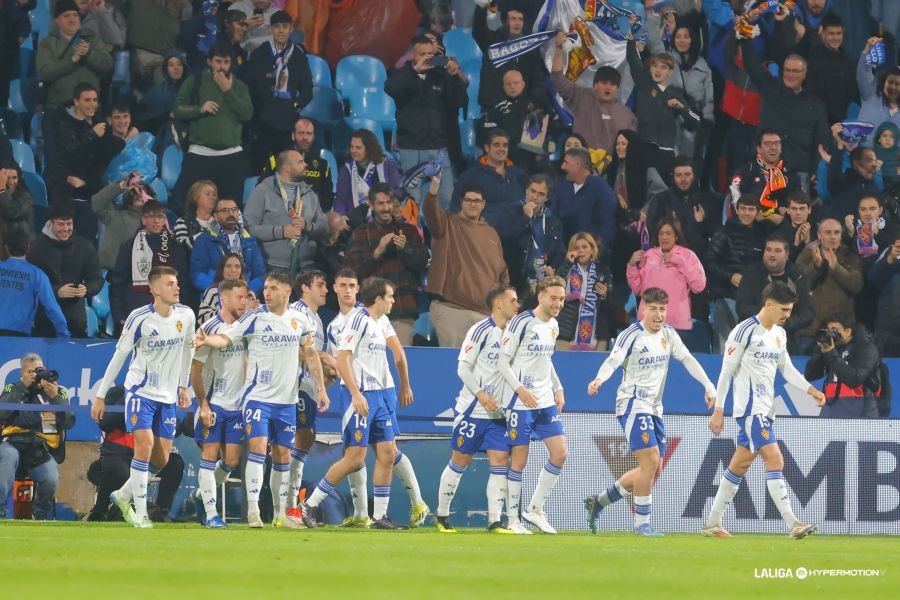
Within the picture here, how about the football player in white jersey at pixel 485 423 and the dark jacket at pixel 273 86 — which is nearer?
the football player in white jersey at pixel 485 423

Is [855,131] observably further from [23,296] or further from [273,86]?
[23,296]

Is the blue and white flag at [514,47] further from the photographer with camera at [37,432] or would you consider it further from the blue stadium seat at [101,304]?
the photographer with camera at [37,432]

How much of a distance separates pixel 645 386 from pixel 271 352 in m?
3.58

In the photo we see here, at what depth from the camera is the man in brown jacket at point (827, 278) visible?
18578 mm

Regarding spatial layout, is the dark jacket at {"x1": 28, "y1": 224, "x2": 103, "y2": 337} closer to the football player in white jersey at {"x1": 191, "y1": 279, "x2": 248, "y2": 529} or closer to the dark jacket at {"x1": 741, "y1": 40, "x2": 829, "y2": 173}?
the football player in white jersey at {"x1": 191, "y1": 279, "x2": 248, "y2": 529}

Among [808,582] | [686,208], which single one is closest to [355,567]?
[808,582]

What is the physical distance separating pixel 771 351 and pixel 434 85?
667cm

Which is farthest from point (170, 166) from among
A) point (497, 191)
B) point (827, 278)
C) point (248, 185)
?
point (827, 278)

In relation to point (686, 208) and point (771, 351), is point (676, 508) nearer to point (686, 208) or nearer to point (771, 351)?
point (771, 351)

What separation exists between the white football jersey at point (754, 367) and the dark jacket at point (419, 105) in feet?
19.8

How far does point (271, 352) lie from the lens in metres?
14.6

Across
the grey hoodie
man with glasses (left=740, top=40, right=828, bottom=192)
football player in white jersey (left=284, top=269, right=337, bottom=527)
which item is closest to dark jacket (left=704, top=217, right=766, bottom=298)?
man with glasses (left=740, top=40, right=828, bottom=192)

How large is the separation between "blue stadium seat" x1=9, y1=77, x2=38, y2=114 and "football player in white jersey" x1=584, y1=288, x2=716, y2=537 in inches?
375

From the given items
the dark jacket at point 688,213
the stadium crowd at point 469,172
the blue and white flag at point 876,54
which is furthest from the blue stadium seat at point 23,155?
the blue and white flag at point 876,54
